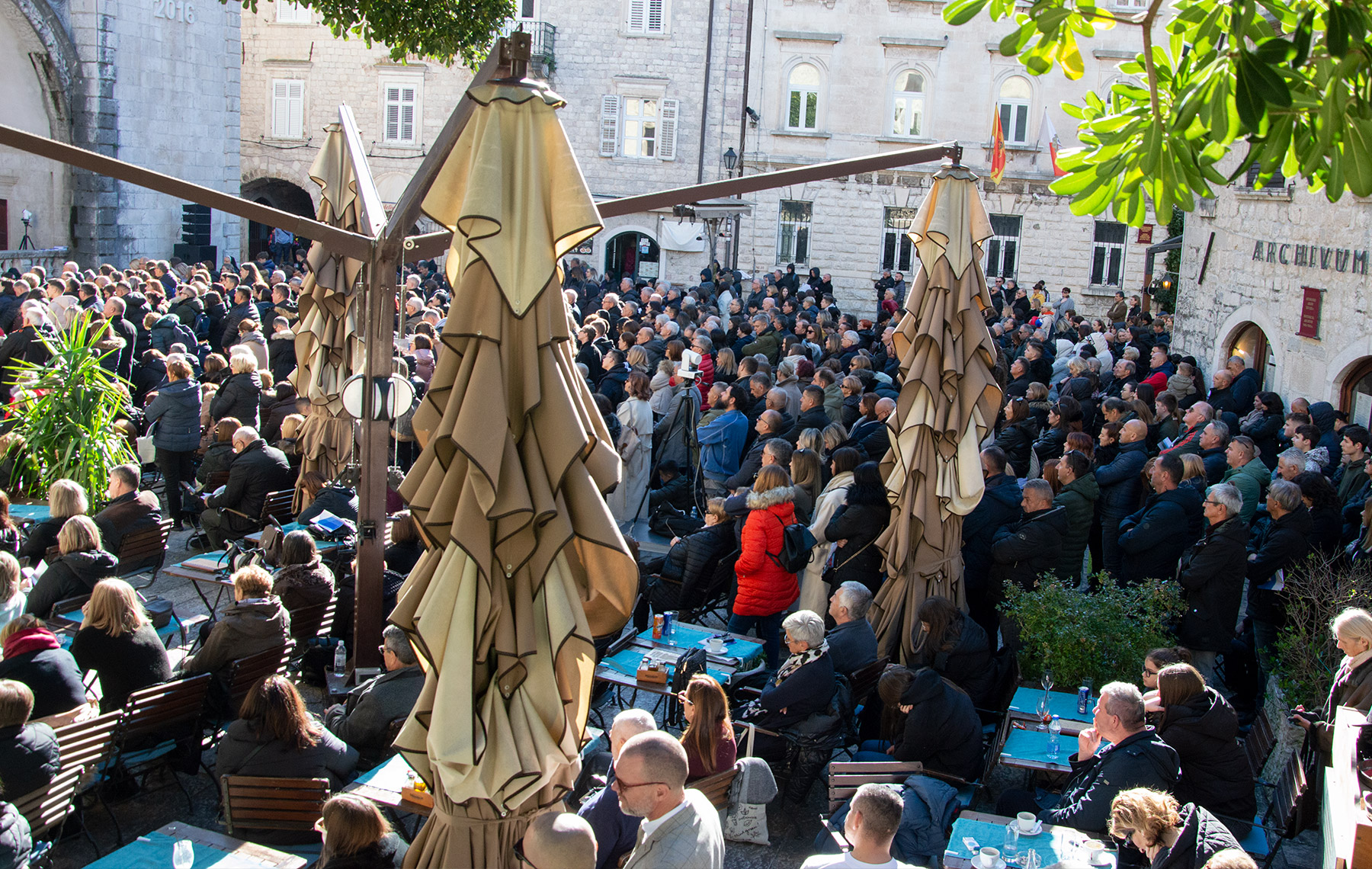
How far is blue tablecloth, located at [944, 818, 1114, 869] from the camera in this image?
4973mm

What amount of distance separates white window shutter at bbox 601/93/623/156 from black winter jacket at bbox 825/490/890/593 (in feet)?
78.0

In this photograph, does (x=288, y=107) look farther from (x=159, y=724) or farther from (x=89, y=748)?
(x=89, y=748)

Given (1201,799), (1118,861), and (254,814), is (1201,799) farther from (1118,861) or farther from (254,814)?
(254,814)

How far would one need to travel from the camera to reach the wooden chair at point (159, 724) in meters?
5.84

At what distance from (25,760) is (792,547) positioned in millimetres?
4498

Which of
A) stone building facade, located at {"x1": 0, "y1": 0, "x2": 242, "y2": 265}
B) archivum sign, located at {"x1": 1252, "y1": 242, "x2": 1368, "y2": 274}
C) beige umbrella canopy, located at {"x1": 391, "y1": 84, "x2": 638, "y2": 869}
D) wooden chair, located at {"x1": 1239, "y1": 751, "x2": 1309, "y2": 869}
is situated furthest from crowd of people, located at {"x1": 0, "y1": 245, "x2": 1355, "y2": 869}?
stone building facade, located at {"x1": 0, "y1": 0, "x2": 242, "y2": 265}

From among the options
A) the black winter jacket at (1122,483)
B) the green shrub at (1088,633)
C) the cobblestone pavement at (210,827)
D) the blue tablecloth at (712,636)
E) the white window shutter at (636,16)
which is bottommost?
the cobblestone pavement at (210,827)

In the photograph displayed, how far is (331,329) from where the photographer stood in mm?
9328

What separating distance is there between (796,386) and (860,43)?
18.2 m

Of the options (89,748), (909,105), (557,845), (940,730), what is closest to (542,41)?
(909,105)

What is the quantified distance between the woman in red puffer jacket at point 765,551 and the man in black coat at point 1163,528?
2431 millimetres

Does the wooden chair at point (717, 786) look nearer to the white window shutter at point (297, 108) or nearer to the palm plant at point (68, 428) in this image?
the palm plant at point (68, 428)

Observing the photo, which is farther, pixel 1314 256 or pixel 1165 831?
pixel 1314 256

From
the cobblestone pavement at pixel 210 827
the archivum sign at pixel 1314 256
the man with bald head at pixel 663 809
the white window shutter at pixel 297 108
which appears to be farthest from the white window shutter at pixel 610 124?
the man with bald head at pixel 663 809
